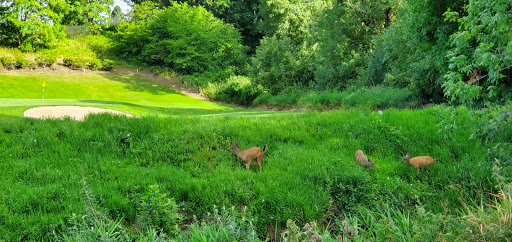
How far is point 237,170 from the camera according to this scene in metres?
4.96

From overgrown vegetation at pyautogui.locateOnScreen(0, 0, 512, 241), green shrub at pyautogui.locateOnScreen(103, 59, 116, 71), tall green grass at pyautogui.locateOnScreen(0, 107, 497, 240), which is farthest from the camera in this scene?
green shrub at pyautogui.locateOnScreen(103, 59, 116, 71)

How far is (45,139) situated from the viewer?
18.2ft

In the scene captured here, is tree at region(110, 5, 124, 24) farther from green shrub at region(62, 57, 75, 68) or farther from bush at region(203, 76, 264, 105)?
bush at region(203, 76, 264, 105)

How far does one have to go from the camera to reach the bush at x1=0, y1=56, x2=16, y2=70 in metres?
18.0

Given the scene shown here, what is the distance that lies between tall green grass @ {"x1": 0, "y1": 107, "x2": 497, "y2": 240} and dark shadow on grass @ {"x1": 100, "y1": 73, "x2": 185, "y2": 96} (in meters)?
14.2

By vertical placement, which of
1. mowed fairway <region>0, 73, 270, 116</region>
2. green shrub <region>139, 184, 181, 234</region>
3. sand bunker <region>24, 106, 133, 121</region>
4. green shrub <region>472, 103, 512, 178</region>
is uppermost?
green shrub <region>472, 103, 512, 178</region>

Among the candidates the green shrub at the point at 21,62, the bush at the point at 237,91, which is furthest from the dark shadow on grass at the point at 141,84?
the green shrub at the point at 21,62

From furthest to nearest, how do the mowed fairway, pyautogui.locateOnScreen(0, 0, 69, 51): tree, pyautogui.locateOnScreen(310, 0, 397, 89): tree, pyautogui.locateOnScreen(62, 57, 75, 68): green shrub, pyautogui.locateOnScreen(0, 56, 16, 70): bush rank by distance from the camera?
pyautogui.locateOnScreen(62, 57, 75, 68): green shrub, pyautogui.locateOnScreen(0, 0, 69, 51): tree, pyautogui.locateOnScreen(0, 56, 16, 70): bush, pyautogui.locateOnScreen(310, 0, 397, 89): tree, the mowed fairway

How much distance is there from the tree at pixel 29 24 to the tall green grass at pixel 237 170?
17.1 metres

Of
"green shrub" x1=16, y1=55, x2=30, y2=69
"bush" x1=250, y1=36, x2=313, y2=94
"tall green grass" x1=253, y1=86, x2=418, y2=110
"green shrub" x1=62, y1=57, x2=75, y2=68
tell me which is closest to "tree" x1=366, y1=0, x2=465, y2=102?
"tall green grass" x1=253, y1=86, x2=418, y2=110

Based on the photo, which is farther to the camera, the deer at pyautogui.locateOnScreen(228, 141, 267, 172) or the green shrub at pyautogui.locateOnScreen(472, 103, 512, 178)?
the deer at pyautogui.locateOnScreen(228, 141, 267, 172)

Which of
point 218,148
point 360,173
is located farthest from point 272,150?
point 360,173

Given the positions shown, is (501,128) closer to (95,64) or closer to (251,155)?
(251,155)

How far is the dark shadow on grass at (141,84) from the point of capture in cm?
2028
